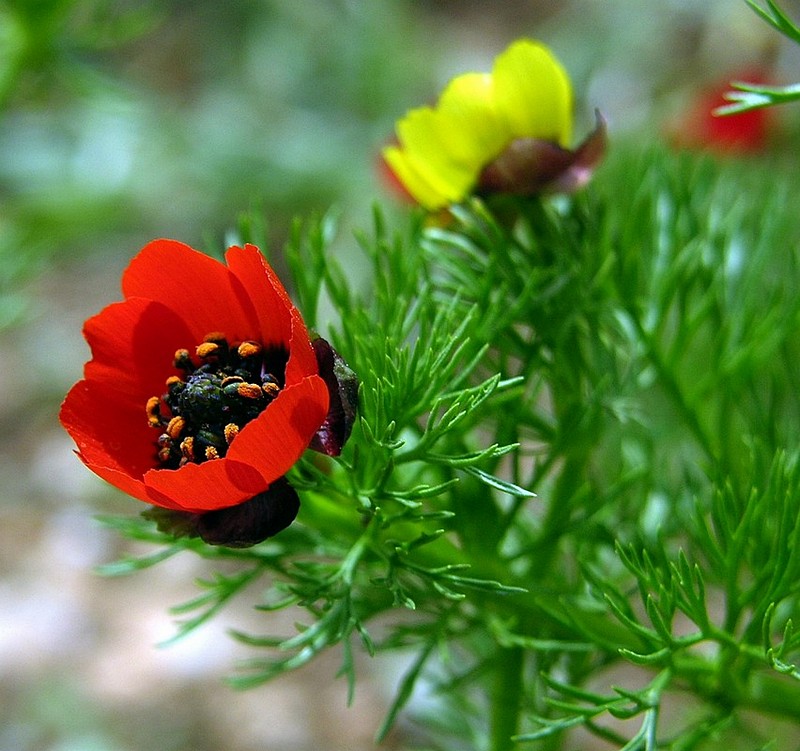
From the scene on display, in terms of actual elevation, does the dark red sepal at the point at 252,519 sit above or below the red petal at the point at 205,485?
below

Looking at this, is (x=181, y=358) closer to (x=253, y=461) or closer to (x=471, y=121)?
(x=253, y=461)

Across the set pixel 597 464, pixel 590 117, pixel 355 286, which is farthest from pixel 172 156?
pixel 597 464

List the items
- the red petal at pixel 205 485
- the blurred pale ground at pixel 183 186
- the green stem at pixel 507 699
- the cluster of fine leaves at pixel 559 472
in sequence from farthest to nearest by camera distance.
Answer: the blurred pale ground at pixel 183 186 → the green stem at pixel 507 699 → the cluster of fine leaves at pixel 559 472 → the red petal at pixel 205 485

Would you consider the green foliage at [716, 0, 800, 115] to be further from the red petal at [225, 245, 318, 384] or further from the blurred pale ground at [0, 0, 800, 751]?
the blurred pale ground at [0, 0, 800, 751]

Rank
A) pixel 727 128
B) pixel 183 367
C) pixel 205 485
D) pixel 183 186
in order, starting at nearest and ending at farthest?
pixel 205 485
pixel 183 367
pixel 727 128
pixel 183 186

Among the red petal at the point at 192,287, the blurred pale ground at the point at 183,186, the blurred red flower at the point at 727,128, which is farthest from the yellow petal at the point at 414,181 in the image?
the blurred red flower at the point at 727,128

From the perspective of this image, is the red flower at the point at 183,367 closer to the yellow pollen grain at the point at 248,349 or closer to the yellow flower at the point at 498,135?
the yellow pollen grain at the point at 248,349

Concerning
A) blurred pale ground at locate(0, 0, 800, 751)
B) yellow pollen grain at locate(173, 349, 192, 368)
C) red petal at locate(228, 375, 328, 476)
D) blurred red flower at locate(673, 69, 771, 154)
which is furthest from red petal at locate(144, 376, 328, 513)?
blurred red flower at locate(673, 69, 771, 154)

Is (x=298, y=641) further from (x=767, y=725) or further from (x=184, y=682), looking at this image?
(x=184, y=682)

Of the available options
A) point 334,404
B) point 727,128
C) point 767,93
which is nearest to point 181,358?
point 334,404
